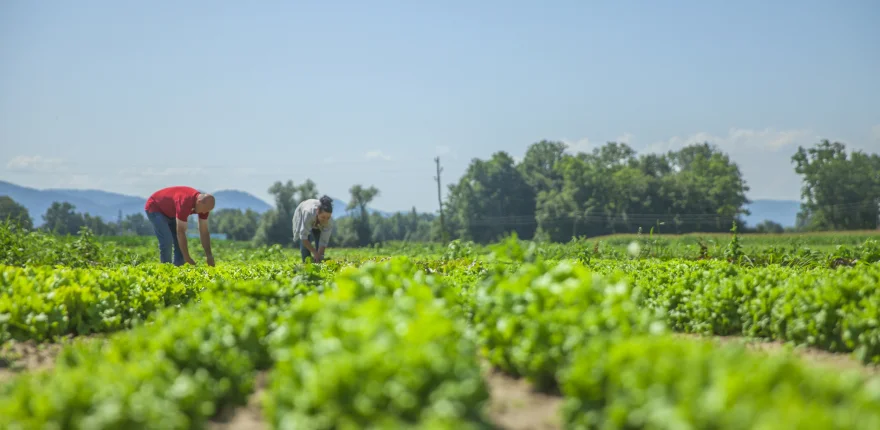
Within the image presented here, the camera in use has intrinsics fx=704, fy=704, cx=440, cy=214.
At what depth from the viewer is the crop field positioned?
305 centimetres

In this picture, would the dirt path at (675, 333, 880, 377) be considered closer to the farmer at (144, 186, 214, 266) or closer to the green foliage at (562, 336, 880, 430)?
the green foliage at (562, 336, 880, 430)

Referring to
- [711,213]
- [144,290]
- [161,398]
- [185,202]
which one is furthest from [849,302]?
[711,213]

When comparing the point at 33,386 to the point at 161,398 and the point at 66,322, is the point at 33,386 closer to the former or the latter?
the point at 161,398

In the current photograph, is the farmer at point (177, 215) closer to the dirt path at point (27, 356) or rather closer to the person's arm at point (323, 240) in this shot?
the person's arm at point (323, 240)

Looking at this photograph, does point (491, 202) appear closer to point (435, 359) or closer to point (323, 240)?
point (323, 240)

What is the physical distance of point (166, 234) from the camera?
11.4 meters

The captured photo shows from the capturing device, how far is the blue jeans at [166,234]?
445 inches

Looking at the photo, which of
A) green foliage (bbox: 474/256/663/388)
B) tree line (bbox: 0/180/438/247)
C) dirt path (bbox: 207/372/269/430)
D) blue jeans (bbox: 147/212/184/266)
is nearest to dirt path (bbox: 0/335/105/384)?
dirt path (bbox: 207/372/269/430)

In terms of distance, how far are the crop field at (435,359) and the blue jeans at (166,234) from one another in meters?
4.23

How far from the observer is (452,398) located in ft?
10.4

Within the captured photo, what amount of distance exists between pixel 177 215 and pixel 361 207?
9450cm

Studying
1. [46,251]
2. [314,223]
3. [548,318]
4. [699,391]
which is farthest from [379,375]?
[46,251]

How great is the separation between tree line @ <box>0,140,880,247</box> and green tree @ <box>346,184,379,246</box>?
6.0 inches

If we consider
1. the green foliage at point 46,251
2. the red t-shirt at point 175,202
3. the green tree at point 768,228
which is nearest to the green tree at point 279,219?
the green tree at point 768,228
